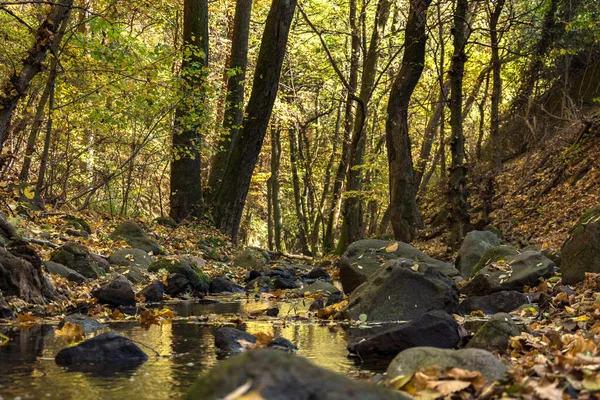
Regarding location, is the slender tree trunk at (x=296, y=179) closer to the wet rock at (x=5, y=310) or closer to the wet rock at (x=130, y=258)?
the wet rock at (x=130, y=258)

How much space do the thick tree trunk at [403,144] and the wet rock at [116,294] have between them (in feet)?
32.7

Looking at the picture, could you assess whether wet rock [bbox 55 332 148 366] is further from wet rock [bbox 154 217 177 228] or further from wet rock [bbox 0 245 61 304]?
wet rock [bbox 154 217 177 228]

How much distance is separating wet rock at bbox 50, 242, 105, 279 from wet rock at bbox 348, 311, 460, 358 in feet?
18.3

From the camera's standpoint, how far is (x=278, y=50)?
16422mm

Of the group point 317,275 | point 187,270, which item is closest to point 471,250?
point 317,275

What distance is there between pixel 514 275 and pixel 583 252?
1.06 m

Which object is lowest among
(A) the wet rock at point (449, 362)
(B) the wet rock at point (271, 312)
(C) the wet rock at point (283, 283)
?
(A) the wet rock at point (449, 362)

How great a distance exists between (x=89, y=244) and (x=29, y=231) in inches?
52.3

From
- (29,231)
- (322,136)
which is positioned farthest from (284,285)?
(322,136)

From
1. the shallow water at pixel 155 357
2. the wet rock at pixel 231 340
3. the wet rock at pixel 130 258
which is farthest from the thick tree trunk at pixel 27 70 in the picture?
the wet rock at pixel 231 340

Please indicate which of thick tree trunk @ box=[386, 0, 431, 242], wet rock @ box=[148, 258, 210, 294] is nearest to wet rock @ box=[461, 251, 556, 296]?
wet rock @ box=[148, 258, 210, 294]

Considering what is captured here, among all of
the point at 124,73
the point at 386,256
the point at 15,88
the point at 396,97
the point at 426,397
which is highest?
the point at 396,97

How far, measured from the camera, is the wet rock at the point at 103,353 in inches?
190

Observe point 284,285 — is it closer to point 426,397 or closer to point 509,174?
point 426,397
